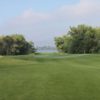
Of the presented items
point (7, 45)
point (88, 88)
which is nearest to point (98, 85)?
point (88, 88)

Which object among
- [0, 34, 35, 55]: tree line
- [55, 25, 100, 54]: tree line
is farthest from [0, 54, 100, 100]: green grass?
[0, 34, 35, 55]: tree line

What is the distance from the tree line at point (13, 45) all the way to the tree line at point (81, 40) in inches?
393

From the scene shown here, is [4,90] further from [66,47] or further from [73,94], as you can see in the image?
[66,47]

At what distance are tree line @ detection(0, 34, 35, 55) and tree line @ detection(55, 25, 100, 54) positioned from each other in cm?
998

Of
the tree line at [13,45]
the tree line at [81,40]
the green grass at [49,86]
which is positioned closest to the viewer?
the green grass at [49,86]

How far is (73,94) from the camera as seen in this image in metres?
10.1

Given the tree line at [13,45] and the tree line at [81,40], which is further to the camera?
the tree line at [13,45]

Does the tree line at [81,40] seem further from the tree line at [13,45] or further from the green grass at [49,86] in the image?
the green grass at [49,86]

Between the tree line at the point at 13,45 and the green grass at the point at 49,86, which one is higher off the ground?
the tree line at the point at 13,45

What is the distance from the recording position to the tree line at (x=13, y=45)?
77125 millimetres

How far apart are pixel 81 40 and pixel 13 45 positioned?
1655cm

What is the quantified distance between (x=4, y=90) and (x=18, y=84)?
2.96ft

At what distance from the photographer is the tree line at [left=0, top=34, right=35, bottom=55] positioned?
77.1m

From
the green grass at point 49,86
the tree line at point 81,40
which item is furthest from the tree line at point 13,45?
the green grass at point 49,86
